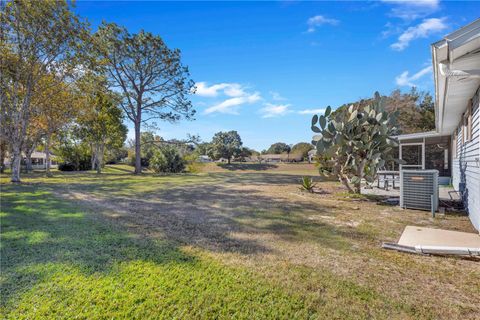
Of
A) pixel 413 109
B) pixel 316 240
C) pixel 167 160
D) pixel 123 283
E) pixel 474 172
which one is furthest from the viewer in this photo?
pixel 167 160

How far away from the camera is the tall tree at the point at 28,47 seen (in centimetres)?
1039

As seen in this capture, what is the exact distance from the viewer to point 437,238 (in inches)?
142

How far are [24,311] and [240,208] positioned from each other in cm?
442

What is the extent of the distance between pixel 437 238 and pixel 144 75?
19714 millimetres

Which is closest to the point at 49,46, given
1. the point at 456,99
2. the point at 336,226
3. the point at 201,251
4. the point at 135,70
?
the point at 135,70

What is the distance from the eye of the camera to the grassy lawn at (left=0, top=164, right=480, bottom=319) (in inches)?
→ 79.5

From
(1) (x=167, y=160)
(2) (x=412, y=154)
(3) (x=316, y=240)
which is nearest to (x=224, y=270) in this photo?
(3) (x=316, y=240)

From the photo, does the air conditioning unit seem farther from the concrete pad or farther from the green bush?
the green bush

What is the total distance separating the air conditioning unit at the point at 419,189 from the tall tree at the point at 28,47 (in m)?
15.1

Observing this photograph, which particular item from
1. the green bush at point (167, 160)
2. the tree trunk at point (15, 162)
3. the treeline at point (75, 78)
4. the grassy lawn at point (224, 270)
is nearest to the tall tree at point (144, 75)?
the treeline at point (75, 78)

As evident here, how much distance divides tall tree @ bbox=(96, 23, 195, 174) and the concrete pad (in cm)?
1819

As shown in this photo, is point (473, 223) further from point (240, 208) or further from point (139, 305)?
point (139, 305)

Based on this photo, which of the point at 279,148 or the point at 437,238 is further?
the point at 279,148

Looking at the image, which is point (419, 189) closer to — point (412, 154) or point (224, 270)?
point (224, 270)
